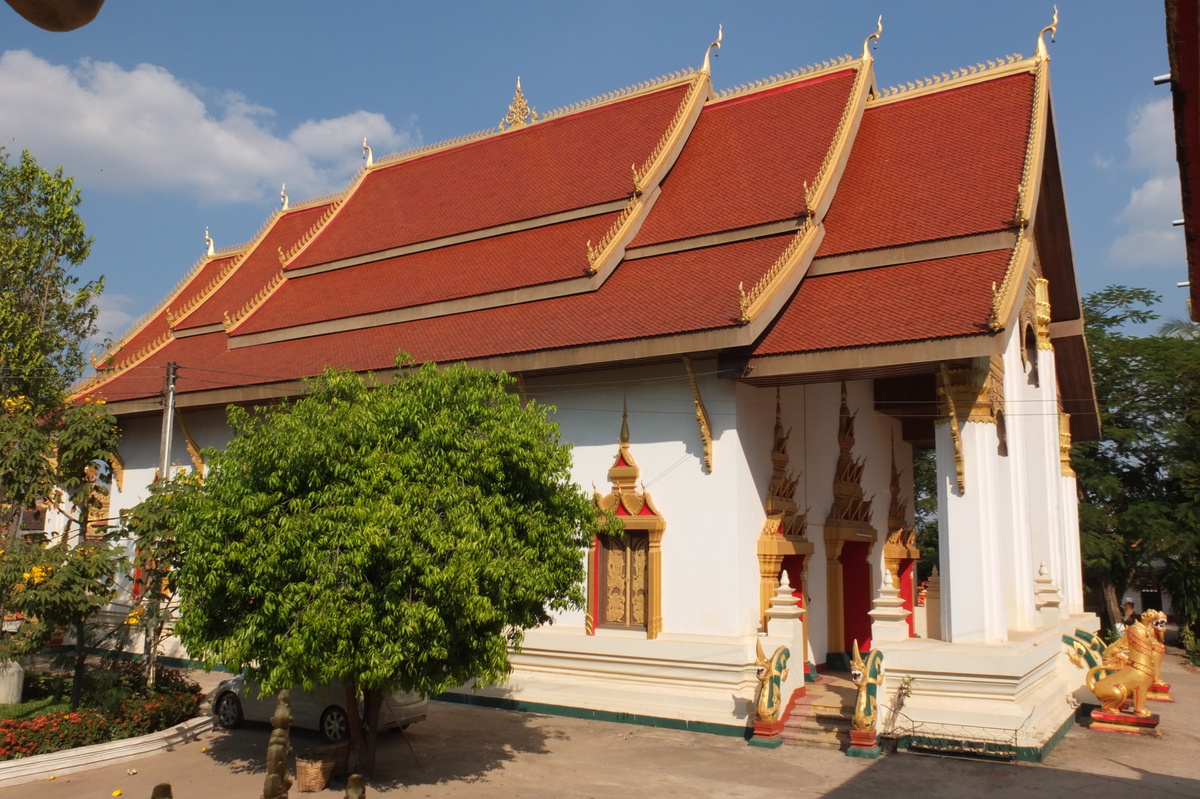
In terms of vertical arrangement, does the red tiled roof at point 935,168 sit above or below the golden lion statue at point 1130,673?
above

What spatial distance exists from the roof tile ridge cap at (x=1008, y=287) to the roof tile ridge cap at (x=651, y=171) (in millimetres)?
4835

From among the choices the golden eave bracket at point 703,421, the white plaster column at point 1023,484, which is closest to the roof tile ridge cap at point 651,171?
the golden eave bracket at point 703,421

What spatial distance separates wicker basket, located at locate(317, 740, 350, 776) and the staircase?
165 inches

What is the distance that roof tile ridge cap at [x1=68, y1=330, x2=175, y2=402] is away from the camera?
650 inches

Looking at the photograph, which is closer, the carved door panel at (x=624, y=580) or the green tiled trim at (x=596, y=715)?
the green tiled trim at (x=596, y=715)

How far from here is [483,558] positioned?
7.72 meters

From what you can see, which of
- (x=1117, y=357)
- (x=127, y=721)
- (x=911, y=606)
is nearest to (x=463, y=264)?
(x=127, y=721)

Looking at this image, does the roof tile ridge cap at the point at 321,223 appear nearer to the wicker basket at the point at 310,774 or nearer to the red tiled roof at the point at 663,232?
the red tiled roof at the point at 663,232

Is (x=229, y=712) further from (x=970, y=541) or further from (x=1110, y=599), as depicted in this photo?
(x=1110, y=599)

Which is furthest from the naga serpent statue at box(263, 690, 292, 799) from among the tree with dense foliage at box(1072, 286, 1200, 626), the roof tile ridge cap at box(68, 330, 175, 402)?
the tree with dense foliage at box(1072, 286, 1200, 626)

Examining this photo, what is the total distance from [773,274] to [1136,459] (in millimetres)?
18077

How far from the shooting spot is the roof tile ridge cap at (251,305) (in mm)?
16375

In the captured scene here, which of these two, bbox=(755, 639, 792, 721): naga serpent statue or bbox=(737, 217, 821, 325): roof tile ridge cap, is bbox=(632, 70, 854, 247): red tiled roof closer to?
bbox=(737, 217, 821, 325): roof tile ridge cap

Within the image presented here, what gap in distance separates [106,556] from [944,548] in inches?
340
